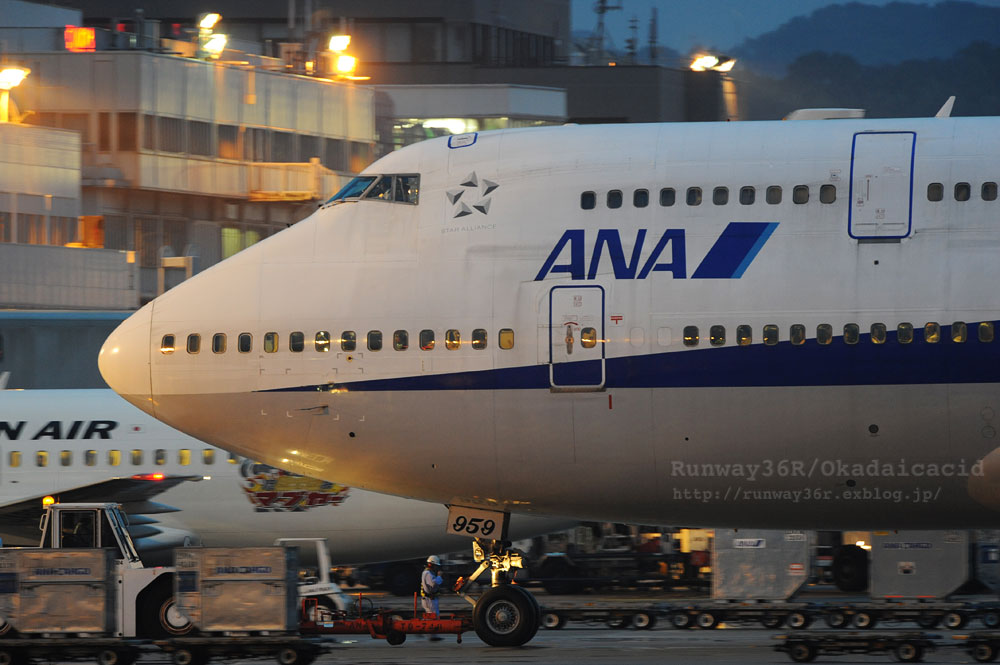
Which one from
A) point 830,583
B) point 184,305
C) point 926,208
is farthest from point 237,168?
point 926,208

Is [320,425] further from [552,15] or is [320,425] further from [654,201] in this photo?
[552,15]

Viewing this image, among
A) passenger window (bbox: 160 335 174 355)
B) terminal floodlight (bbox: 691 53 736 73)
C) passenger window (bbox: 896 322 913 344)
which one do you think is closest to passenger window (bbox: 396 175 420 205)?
passenger window (bbox: 160 335 174 355)

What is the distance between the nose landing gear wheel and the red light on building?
42326 millimetres

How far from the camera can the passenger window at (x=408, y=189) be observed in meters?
20.0

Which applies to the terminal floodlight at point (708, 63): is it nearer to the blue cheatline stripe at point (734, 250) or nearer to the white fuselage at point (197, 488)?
the white fuselage at point (197, 488)

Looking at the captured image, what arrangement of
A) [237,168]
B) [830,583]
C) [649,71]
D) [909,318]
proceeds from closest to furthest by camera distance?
1. [909,318]
2. [830,583]
3. [237,168]
4. [649,71]

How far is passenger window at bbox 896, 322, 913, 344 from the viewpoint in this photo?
18.1 meters

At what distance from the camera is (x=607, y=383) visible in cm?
1889

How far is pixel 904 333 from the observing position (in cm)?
1811

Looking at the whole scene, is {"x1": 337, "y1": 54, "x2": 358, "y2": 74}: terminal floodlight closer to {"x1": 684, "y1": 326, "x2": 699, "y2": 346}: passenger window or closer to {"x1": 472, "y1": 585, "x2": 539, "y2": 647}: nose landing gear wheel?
{"x1": 472, "y1": 585, "x2": 539, "y2": 647}: nose landing gear wheel

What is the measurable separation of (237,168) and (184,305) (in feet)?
137

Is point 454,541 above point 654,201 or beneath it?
beneath

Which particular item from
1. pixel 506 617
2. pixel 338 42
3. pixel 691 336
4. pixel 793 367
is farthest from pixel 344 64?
pixel 793 367

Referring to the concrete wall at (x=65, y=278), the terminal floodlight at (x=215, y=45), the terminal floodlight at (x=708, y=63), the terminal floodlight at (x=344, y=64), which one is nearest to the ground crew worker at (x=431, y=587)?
the concrete wall at (x=65, y=278)
